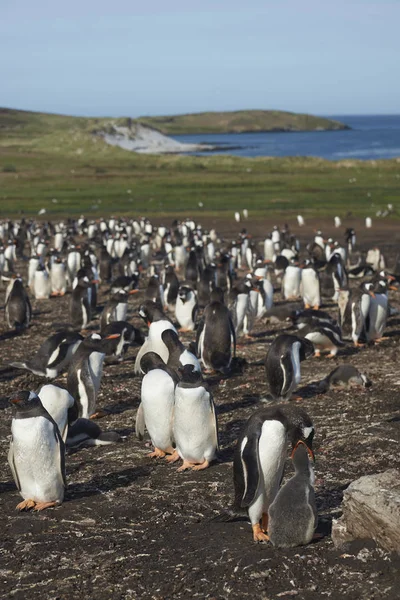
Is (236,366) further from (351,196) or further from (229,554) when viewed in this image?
(351,196)

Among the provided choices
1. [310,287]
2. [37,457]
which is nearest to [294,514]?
[37,457]

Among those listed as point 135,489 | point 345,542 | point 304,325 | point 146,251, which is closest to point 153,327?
point 304,325

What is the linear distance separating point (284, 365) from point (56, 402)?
294 cm

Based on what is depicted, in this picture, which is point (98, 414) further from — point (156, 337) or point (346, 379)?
point (346, 379)

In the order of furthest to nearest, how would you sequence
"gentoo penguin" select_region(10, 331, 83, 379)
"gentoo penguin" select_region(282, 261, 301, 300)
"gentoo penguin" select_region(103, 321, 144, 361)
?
"gentoo penguin" select_region(282, 261, 301, 300) → "gentoo penguin" select_region(103, 321, 144, 361) → "gentoo penguin" select_region(10, 331, 83, 379)

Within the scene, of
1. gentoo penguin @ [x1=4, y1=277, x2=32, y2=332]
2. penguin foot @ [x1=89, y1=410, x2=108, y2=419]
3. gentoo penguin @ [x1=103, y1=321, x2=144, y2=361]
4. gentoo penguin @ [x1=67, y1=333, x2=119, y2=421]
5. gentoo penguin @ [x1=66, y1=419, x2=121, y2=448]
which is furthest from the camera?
gentoo penguin @ [x1=4, y1=277, x2=32, y2=332]

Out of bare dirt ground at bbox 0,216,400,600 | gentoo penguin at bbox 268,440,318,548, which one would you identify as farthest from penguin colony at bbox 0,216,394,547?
bare dirt ground at bbox 0,216,400,600

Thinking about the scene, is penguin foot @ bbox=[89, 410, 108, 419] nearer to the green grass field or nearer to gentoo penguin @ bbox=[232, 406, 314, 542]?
gentoo penguin @ bbox=[232, 406, 314, 542]

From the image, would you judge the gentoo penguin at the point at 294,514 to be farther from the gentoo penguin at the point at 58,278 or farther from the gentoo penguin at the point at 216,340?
the gentoo penguin at the point at 58,278

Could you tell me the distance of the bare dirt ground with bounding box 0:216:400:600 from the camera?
6.06 metres

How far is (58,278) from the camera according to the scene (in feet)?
71.1

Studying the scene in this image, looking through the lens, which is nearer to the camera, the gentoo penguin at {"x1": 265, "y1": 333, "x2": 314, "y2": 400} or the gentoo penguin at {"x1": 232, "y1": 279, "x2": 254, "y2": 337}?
the gentoo penguin at {"x1": 265, "y1": 333, "x2": 314, "y2": 400}

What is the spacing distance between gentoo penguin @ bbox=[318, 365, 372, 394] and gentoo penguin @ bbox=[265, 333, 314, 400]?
0.60m

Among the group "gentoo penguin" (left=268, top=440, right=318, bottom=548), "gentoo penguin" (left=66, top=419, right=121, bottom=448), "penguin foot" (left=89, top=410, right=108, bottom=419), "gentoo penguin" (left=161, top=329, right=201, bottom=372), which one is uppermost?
"gentoo penguin" (left=161, top=329, right=201, bottom=372)
